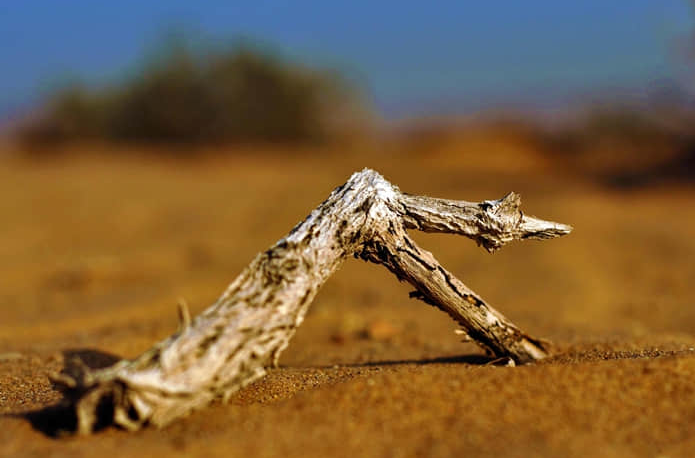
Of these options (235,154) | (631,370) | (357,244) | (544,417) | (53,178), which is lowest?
(544,417)

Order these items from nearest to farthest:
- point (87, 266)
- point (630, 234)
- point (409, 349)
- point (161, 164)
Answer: point (409, 349)
point (87, 266)
point (630, 234)
point (161, 164)

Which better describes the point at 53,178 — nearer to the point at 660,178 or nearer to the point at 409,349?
the point at 409,349

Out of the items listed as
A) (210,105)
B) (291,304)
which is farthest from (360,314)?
(210,105)

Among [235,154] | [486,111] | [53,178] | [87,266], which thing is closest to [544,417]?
[87,266]

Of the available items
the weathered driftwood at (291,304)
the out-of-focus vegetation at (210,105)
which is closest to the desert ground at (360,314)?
the weathered driftwood at (291,304)

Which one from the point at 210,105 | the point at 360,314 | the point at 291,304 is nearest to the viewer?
the point at 291,304

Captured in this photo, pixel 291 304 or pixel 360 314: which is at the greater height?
pixel 360 314

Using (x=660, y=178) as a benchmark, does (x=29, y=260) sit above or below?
below

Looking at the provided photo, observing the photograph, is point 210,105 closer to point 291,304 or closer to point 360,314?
point 360,314
